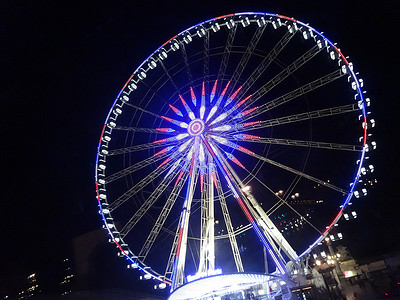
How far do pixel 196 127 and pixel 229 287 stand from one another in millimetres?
11353

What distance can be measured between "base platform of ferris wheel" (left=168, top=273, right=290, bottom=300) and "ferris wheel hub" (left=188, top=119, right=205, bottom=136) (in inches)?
357

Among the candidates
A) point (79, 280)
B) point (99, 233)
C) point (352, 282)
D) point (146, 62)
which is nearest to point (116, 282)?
point (79, 280)

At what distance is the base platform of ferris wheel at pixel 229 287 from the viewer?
14134 mm

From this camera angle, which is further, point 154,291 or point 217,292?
point 154,291

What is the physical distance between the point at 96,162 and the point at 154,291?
33080 mm

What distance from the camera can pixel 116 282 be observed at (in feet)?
130

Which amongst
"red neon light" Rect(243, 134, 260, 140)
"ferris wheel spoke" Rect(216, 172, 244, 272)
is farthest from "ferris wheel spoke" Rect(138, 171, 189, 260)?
"red neon light" Rect(243, 134, 260, 140)

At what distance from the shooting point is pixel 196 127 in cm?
1823

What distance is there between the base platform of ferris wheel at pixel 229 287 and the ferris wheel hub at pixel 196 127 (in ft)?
29.8

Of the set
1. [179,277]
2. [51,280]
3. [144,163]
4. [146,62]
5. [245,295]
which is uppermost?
[146,62]

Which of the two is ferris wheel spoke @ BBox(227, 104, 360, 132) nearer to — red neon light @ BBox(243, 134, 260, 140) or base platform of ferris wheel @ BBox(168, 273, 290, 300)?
red neon light @ BBox(243, 134, 260, 140)

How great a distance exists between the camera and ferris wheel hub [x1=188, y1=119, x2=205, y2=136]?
18.0 metres

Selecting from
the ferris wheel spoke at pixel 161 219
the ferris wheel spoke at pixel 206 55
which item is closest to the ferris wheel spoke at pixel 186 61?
the ferris wheel spoke at pixel 206 55
